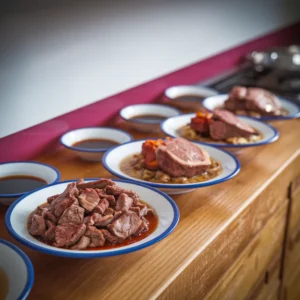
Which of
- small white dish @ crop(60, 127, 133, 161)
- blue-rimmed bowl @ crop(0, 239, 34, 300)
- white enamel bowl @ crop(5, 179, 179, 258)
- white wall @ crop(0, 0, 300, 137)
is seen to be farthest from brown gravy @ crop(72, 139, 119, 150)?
blue-rimmed bowl @ crop(0, 239, 34, 300)

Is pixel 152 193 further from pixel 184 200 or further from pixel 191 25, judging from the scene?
pixel 191 25

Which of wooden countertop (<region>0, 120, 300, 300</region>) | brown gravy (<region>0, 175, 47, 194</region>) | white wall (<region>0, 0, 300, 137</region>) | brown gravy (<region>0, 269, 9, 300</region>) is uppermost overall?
white wall (<region>0, 0, 300, 137</region>)

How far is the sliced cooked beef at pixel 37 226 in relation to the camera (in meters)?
1.03

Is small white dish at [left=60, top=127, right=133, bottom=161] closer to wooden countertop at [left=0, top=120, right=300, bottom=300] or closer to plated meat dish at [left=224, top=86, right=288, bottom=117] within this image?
wooden countertop at [left=0, top=120, right=300, bottom=300]

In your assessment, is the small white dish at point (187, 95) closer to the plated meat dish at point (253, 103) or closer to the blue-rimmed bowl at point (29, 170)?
the plated meat dish at point (253, 103)

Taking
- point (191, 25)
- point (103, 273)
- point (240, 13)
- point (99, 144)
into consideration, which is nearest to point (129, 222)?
point (103, 273)

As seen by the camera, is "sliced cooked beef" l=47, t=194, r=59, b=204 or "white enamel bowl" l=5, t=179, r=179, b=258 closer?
"white enamel bowl" l=5, t=179, r=179, b=258

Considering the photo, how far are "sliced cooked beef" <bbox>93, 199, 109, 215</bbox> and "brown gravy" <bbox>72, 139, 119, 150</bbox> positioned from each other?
0.52 metres

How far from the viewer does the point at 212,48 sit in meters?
2.56

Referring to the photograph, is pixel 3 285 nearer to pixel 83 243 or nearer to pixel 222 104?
pixel 83 243

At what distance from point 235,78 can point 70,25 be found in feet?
3.93

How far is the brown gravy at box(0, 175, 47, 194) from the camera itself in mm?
1290

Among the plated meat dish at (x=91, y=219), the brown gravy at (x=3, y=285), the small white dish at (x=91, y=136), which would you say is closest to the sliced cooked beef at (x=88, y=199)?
the plated meat dish at (x=91, y=219)

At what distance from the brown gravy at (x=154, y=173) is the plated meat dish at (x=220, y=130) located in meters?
0.18
